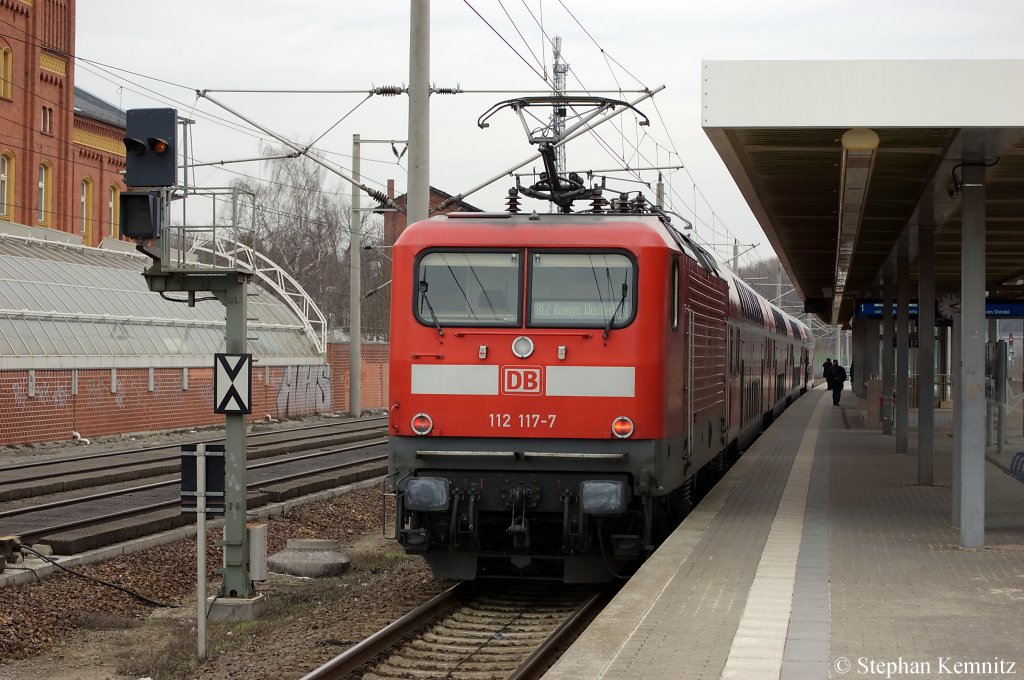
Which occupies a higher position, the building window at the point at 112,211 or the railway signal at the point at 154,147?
the building window at the point at 112,211

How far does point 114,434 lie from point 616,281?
21.5 metres

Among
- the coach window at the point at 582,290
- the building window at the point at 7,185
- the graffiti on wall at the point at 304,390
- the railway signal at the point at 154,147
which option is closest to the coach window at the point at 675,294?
the coach window at the point at 582,290

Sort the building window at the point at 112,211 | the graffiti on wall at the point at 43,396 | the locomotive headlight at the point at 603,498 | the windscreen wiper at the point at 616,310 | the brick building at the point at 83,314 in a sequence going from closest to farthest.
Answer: the locomotive headlight at the point at 603,498 → the windscreen wiper at the point at 616,310 → the graffiti on wall at the point at 43,396 → the brick building at the point at 83,314 → the building window at the point at 112,211

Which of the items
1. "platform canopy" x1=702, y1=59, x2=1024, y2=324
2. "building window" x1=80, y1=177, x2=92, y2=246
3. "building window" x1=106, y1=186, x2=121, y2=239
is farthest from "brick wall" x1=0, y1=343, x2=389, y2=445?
"platform canopy" x1=702, y1=59, x2=1024, y2=324

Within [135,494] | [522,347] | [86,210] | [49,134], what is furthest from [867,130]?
[86,210]

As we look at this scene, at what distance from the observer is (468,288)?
10.4 m

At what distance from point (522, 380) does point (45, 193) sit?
1440 inches

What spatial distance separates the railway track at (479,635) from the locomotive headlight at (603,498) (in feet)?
2.64

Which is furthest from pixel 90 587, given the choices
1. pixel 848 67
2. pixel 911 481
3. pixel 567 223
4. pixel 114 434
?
pixel 114 434

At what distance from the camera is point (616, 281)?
10.3m

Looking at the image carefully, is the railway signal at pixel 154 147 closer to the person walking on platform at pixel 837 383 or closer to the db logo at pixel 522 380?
the db logo at pixel 522 380

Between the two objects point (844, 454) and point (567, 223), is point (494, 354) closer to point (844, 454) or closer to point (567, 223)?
point (567, 223)

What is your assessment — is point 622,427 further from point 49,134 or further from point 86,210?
point 86,210

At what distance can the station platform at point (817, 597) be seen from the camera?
6.83 metres
